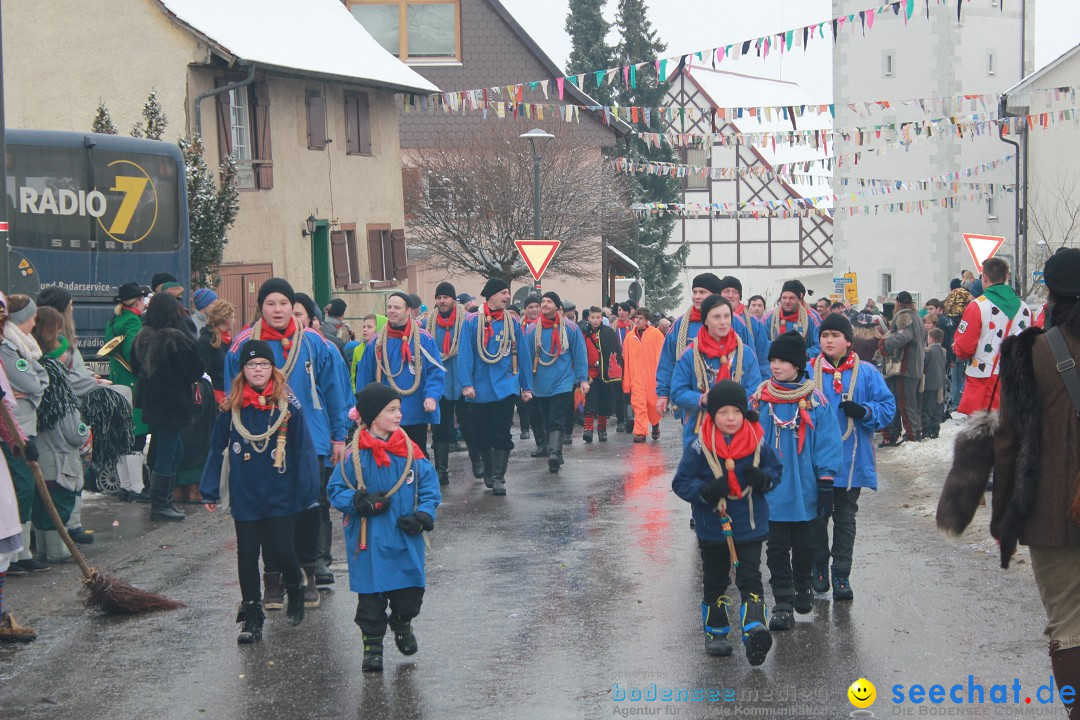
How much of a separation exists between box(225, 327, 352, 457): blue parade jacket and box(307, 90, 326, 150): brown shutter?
69.6ft

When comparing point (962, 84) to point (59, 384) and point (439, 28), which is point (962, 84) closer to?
point (439, 28)

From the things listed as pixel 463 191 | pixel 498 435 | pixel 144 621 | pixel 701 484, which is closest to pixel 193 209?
pixel 498 435

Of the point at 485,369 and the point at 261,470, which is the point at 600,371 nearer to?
the point at 485,369

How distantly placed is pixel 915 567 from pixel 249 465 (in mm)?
4399

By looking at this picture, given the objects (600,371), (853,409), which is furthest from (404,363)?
(600,371)

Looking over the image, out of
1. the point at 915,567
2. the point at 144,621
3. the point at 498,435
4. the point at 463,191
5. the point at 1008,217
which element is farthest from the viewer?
the point at 1008,217

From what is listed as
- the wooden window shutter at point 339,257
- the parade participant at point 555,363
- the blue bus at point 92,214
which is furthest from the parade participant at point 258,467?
the wooden window shutter at point 339,257

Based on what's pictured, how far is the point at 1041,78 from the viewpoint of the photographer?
47.6 meters

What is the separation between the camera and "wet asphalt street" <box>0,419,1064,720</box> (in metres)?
6.58

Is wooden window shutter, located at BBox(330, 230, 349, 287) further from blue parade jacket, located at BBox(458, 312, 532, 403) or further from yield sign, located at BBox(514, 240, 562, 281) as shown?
blue parade jacket, located at BBox(458, 312, 532, 403)

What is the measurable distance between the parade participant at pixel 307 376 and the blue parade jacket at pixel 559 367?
24.2 feet

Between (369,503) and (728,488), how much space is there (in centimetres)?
171

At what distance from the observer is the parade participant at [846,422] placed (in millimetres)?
8508

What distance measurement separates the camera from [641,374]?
64.1 ft
